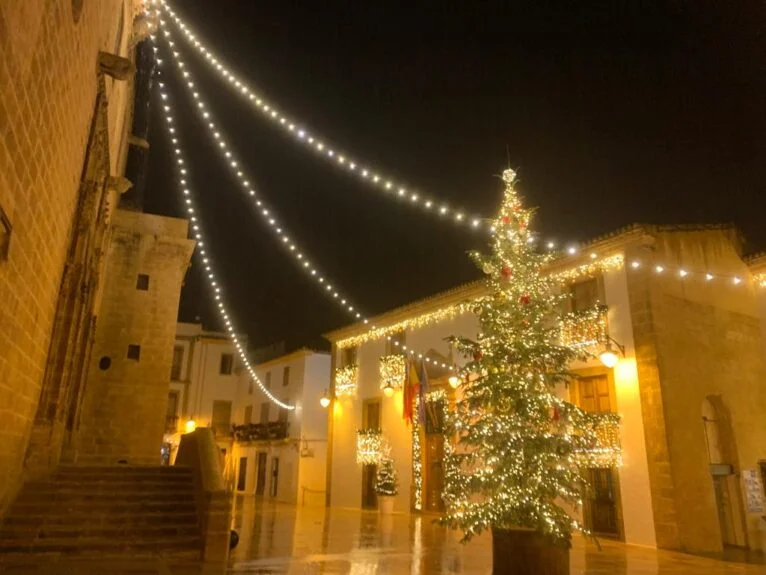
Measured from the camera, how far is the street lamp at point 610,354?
38.9 ft

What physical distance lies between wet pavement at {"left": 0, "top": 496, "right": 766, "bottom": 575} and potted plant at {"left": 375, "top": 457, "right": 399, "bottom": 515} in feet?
13.3

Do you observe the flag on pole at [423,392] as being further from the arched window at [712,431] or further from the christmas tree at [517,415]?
the christmas tree at [517,415]

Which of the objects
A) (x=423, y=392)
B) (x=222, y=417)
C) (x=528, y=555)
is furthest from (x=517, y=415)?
(x=222, y=417)

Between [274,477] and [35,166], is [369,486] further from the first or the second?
[35,166]

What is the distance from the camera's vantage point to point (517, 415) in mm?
8086

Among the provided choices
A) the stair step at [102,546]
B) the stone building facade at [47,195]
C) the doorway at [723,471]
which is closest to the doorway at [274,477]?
the stone building facade at [47,195]

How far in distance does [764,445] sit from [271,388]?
65.8 ft

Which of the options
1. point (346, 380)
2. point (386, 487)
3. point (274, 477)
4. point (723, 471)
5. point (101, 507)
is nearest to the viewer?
point (101, 507)

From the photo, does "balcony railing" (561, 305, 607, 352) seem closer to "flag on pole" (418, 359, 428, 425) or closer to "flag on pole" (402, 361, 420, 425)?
"flag on pole" (418, 359, 428, 425)

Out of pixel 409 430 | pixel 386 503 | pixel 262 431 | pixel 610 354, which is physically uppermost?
pixel 610 354

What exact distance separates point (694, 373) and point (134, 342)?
13538 millimetres

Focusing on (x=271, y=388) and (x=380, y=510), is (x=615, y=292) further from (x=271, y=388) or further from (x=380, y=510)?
(x=271, y=388)

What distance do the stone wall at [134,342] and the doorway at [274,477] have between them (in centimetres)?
1078

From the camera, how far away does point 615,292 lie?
12719 mm
